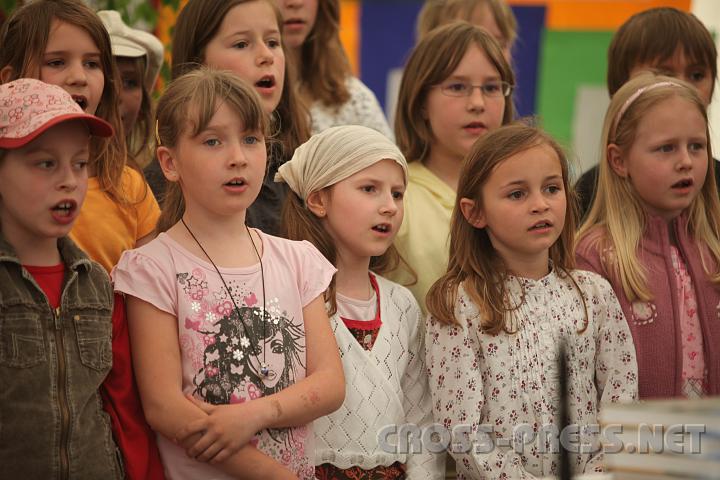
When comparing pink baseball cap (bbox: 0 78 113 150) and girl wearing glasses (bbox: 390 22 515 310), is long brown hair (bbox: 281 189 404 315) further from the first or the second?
pink baseball cap (bbox: 0 78 113 150)

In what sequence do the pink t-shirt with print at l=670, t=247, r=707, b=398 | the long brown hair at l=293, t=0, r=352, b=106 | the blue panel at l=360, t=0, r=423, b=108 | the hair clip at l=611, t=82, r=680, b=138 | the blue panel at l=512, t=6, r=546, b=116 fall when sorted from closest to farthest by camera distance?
the pink t-shirt with print at l=670, t=247, r=707, b=398, the hair clip at l=611, t=82, r=680, b=138, the long brown hair at l=293, t=0, r=352, b=106, the blue panel at l=512, t=6, r=546, b=116, the blue panel at l=360, t=0, r=423, b=108

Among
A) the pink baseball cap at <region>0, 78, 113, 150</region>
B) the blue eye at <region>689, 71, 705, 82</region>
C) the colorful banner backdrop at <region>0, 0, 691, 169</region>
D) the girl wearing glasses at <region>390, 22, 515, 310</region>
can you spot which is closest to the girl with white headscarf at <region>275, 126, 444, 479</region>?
the girl wearing glasses at <region>390, 22, 515, 310</region>

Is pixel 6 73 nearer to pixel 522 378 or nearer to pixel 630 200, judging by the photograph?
pixel 522 378

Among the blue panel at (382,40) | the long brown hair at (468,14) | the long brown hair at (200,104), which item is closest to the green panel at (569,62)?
the blue panel at (382,40)

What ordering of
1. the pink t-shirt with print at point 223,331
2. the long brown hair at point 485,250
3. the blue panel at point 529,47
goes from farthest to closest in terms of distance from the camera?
the blue panel at point 529,47
the long brown hair at point 485,250
the pink t-shirt with print at point 223,331

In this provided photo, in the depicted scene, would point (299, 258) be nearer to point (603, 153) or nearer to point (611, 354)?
point (611, 354)

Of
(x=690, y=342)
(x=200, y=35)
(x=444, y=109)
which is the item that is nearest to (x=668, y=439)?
(x=690, y=342)

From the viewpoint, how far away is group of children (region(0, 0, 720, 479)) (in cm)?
216

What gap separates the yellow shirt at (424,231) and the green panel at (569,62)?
13.3 ft

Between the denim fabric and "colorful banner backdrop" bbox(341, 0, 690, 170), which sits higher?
"colorful banner backdrop" bbox(341, 0, 690, 170)

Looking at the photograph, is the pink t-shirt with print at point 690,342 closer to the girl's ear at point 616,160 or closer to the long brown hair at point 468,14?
the girl's ear at point 616,160

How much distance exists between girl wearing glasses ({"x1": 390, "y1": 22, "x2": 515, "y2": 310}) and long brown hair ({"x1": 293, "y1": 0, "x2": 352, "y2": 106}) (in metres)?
0.43

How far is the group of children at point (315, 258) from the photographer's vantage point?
2158mm

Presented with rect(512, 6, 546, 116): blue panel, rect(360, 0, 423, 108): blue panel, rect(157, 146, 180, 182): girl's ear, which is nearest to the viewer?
rect(157, 146, 180, 182): girl's ear
